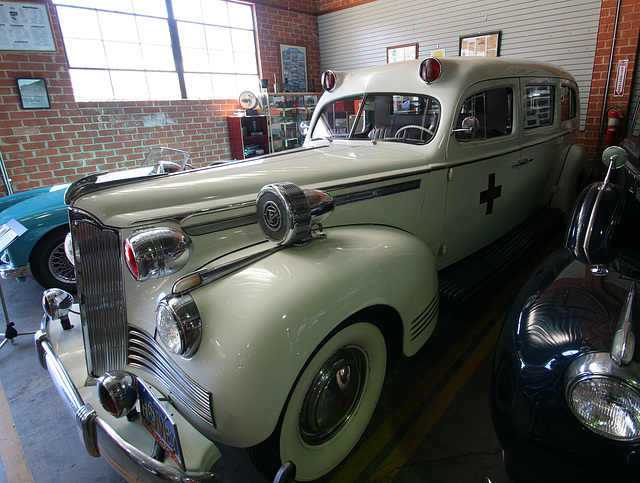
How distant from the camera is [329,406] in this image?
1.65 m

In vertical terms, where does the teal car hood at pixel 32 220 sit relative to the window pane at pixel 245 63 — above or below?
below

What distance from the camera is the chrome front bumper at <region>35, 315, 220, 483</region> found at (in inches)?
47.2

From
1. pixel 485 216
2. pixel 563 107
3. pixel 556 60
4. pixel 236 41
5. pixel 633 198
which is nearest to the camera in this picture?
pixel 633 198

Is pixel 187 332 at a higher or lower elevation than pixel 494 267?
higher

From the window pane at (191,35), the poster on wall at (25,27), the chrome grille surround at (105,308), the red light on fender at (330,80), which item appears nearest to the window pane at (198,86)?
the window pane at (191,35)

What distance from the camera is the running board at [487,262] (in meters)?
2.45

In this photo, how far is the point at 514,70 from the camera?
118 inches

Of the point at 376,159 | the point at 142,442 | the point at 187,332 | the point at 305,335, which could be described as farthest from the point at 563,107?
the point at 142,442

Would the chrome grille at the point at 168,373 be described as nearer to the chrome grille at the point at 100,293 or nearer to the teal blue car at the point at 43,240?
the chrome grille at the point at 100,293

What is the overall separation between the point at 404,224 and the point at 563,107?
9.15ft

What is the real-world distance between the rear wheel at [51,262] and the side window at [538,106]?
171 inches

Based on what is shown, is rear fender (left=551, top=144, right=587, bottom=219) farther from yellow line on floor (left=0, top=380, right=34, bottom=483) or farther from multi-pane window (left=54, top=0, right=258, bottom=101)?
multi-pane window (left=54, top=0, right=258, bottom=101)

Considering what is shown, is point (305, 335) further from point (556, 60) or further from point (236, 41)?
point (236, 41)

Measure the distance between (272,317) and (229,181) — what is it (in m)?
0.85
